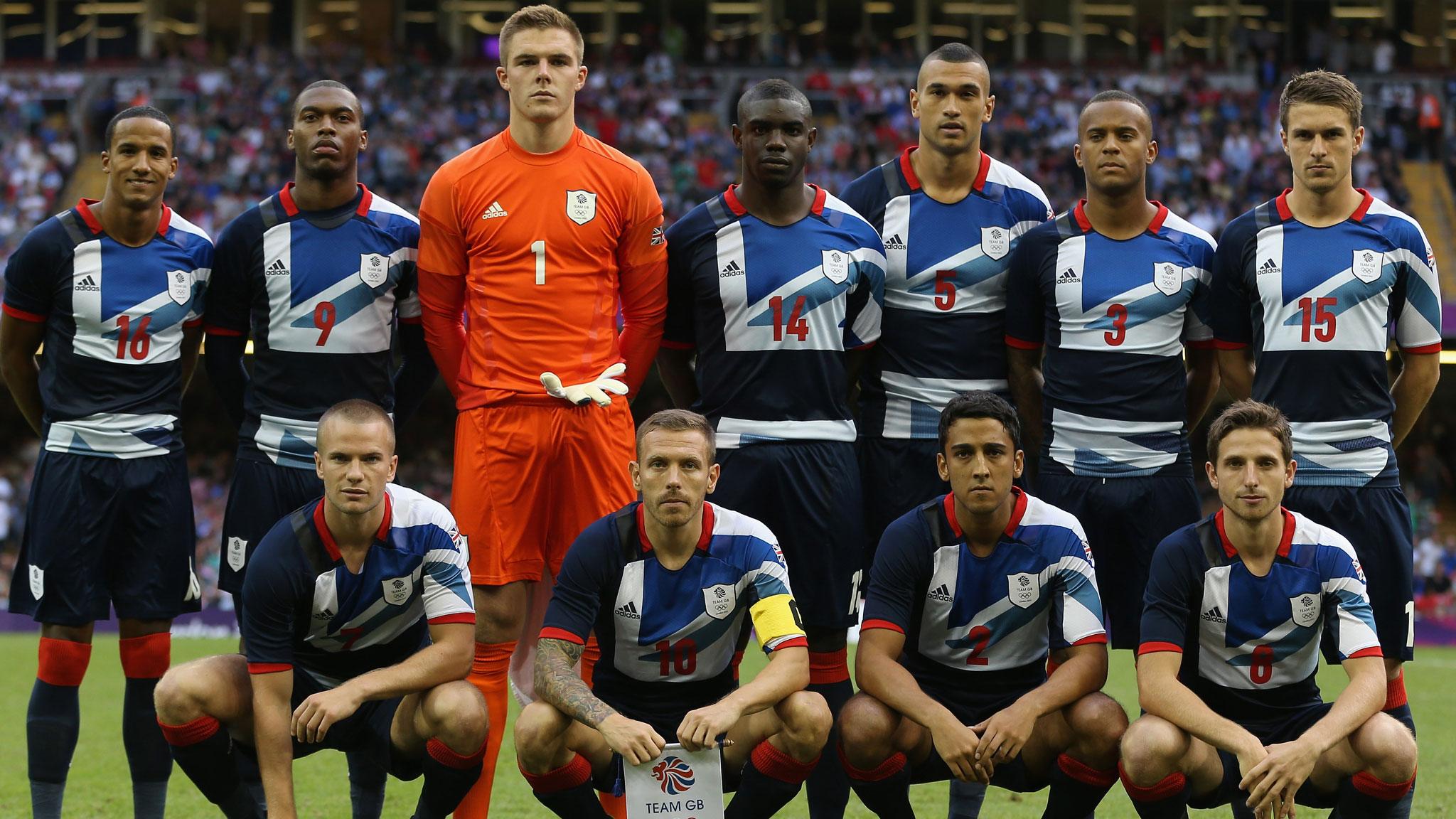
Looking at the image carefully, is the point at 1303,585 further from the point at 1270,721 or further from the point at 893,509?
the point at 893,509

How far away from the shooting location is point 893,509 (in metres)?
5.20

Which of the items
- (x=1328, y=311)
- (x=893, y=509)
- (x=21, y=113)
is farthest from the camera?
(x=21, y=113)

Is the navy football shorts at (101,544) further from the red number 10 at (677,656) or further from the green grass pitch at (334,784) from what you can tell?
the red number 10 at (677,656)

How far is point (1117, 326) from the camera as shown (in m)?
5.04

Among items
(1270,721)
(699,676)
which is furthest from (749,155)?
(1270,721)

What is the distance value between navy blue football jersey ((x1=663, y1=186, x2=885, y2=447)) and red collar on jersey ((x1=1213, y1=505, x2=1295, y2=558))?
1208 millimetres

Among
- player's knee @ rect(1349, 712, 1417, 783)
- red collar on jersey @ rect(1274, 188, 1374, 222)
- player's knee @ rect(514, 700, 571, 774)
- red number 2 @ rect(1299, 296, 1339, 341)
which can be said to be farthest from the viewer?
red collar on jersey @ rect(1274, 188, 1374, 222)

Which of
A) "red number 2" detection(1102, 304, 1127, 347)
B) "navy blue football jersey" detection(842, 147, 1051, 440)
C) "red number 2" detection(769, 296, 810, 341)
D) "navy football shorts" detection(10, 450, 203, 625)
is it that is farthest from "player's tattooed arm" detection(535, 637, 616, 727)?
"red number 2" detection(1102, 304, 1127, 347)

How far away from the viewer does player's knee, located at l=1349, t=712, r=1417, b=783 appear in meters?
4.25

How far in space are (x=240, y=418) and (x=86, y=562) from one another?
71 cm

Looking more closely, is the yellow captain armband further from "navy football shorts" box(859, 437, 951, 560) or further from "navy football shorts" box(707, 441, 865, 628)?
"navy football shorts" box(859, 437, 951, 560)

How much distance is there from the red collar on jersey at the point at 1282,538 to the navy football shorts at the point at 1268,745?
0.47 metres

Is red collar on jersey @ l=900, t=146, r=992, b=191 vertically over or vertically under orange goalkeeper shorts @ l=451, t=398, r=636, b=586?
over

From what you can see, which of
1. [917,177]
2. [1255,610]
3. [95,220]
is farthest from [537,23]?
[1255,610]
